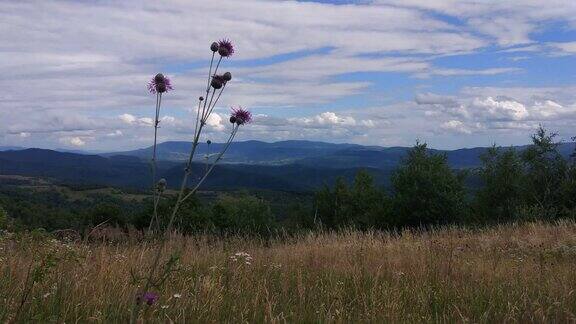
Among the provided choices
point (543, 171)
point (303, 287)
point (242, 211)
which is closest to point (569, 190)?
point (543, 171)

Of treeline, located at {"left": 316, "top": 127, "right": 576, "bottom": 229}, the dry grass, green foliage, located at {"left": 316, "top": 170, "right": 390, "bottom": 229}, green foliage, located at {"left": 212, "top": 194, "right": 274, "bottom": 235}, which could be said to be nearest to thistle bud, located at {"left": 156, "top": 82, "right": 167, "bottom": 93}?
the dry grass

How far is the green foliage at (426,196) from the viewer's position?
104 ft

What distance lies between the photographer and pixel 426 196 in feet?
105

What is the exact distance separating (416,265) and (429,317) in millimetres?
2051

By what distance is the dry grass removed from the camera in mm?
3852

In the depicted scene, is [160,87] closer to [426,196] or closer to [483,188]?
[426,196]

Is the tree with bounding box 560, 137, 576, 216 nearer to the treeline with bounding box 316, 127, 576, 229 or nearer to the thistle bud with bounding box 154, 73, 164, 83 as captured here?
the treeline with bounding box 316, 127, 576, 229

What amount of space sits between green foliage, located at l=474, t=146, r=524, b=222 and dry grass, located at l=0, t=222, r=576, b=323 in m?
26.2

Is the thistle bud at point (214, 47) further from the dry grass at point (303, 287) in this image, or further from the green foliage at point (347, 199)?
the green foliage at point (347, 199)

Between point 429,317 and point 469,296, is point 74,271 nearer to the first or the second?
point 429,317

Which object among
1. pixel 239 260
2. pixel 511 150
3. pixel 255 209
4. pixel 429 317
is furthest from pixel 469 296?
pixel 255 209

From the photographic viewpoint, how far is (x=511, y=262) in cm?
684

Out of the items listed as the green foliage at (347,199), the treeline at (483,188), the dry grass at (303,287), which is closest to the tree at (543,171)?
the treeline at (483,188)

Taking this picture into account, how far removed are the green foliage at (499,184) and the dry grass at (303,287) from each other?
85.8ft
